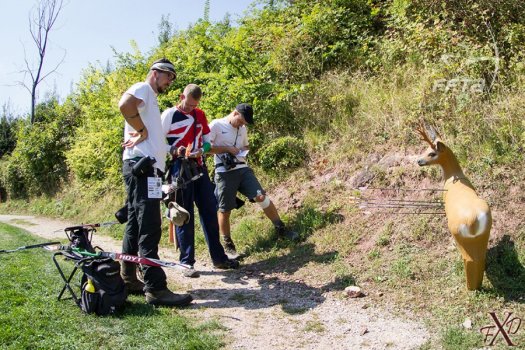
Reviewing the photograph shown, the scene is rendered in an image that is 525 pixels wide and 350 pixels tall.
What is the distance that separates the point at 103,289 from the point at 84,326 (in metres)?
0.37

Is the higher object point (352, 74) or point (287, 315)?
point (352, 74)

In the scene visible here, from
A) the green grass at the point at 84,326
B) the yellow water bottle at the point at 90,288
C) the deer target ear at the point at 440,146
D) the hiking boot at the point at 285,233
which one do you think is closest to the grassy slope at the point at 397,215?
the hiking boot at the point at 285,233

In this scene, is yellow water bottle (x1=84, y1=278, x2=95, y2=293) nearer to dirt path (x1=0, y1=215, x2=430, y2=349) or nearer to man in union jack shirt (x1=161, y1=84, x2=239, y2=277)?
→ dirt path (x1=0, y1=215, x2=430, y2=349)

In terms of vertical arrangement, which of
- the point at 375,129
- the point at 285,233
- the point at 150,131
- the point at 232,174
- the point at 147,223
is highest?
the point at 375,129

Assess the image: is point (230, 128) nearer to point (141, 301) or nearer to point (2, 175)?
point (141, 301)

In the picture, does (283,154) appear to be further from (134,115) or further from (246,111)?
(134,115)

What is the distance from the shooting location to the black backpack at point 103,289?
418 cm

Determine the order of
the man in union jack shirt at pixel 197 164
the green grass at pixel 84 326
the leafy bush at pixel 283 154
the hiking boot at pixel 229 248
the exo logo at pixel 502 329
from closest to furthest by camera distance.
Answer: the exo logo at pixel 502 329 < the green grass at pixel 84 326 < the man in union jack shirt at pixel 197 164 < the hiking boot at pixel 229 248 < the leafy bush at pixel 283 154

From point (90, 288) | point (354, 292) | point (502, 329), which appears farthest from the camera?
point (354, 292)

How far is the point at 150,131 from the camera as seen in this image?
4.62m

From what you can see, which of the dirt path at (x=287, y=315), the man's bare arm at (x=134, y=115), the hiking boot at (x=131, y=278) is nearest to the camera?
the dirt path at (x=287, y=315)

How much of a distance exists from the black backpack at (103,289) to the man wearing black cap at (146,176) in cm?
32

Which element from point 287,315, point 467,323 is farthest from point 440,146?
point 287,315

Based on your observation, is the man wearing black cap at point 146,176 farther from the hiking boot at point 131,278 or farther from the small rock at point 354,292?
the small rock at point 354,292
